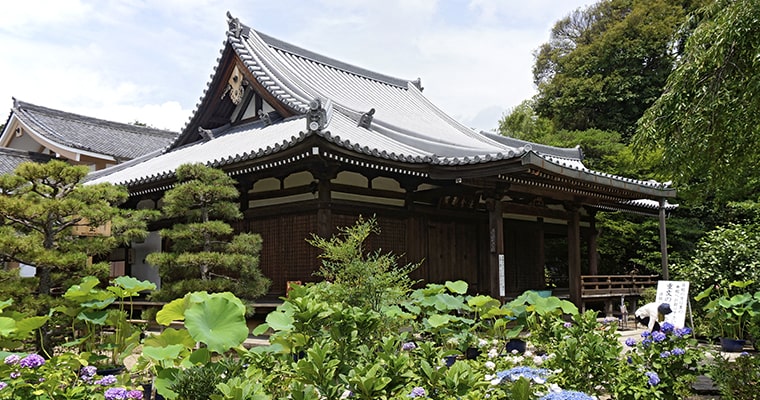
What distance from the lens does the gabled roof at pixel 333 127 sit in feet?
29.2

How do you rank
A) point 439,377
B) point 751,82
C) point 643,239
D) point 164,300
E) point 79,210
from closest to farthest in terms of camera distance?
point 439,377 → point 751,82 → point 79,210 → point 164,300 → point 643,239

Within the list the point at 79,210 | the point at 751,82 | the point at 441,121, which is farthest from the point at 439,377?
the point at 441,121

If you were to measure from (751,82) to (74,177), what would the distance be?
749 centimetres

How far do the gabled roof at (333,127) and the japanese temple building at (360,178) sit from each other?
0.03 meters

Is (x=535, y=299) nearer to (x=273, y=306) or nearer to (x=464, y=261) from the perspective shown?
(x=273, y=306)

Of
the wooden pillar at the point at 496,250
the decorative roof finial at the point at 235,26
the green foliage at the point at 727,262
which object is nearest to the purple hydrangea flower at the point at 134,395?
the wooden pillar at the point at 496,250

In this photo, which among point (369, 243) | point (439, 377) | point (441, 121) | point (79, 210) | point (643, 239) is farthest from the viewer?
point (643, 239)

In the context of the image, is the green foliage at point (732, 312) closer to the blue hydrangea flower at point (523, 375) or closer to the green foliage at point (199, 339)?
the blue hydrangea flower at point (523, 375)

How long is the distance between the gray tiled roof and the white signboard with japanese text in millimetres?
16967

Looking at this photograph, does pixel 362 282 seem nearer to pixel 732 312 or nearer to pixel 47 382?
pixel 47 382

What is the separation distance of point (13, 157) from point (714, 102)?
19.7 m

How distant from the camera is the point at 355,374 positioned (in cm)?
345

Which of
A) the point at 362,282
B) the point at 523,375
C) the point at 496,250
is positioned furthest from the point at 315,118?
the point at 523,375

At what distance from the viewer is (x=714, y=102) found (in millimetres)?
6152
